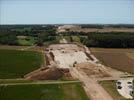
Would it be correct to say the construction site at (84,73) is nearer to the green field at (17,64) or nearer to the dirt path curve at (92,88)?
the dirt path curve at (92,88)

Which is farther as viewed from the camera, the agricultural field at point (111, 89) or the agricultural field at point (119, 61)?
the agricultural field at point (119, 61)

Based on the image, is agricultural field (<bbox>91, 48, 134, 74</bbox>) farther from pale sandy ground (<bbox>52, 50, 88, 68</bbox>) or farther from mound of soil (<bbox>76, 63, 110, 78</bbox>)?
mound of soil (<bbox>76, 63, 110, 78</bbox>)

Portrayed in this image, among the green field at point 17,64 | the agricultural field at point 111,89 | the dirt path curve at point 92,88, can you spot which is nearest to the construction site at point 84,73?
the dirt path curve at point 92,88

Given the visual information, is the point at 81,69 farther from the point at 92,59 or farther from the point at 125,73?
the point at 92,59

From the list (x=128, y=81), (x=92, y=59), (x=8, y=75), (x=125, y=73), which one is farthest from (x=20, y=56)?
(x=128, y=81)

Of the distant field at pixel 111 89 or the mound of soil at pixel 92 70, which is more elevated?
the distant field at pixel 111 89

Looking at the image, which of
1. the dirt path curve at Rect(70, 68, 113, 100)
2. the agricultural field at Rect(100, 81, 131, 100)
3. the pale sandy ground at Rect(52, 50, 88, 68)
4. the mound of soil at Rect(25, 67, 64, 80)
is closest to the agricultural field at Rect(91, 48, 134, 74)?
the pale sandy ground at Rect(52, 50, 88, 68)

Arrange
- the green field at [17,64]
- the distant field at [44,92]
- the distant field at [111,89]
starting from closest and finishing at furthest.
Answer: the distant field at [44,92] → the distant field at [111,89] → the green field at [17,64]
